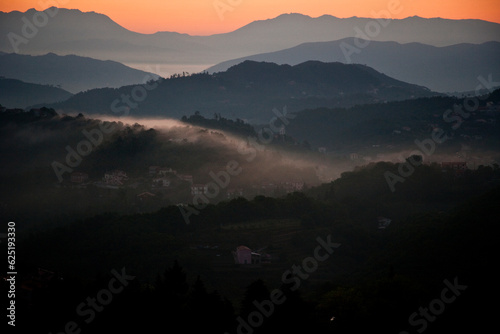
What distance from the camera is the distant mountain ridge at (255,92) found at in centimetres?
14259

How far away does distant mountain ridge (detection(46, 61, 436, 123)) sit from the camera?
142588mm

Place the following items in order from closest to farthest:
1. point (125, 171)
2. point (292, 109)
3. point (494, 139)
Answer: point (125, 171) < point (494, 139) < point (292, 109)

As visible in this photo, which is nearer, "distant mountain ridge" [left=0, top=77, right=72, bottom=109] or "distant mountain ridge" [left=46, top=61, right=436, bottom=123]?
"distant mountain ridge" [left=0, top=77, right=72, bottom=109]

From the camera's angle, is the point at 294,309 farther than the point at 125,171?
No

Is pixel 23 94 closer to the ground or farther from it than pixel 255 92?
farther from it

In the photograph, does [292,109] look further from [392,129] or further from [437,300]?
[437,300]

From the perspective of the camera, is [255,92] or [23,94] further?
[255,92]

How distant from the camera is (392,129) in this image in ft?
323

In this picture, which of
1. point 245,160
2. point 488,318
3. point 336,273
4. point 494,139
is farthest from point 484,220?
point 494,139

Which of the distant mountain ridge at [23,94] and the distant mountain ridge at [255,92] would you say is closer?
the distant mountain ridge at [23,94]

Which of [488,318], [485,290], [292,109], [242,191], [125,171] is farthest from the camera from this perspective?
[292,109]

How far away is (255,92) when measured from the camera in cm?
17050

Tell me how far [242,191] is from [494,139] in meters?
42.9

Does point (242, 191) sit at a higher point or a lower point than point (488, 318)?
lower
